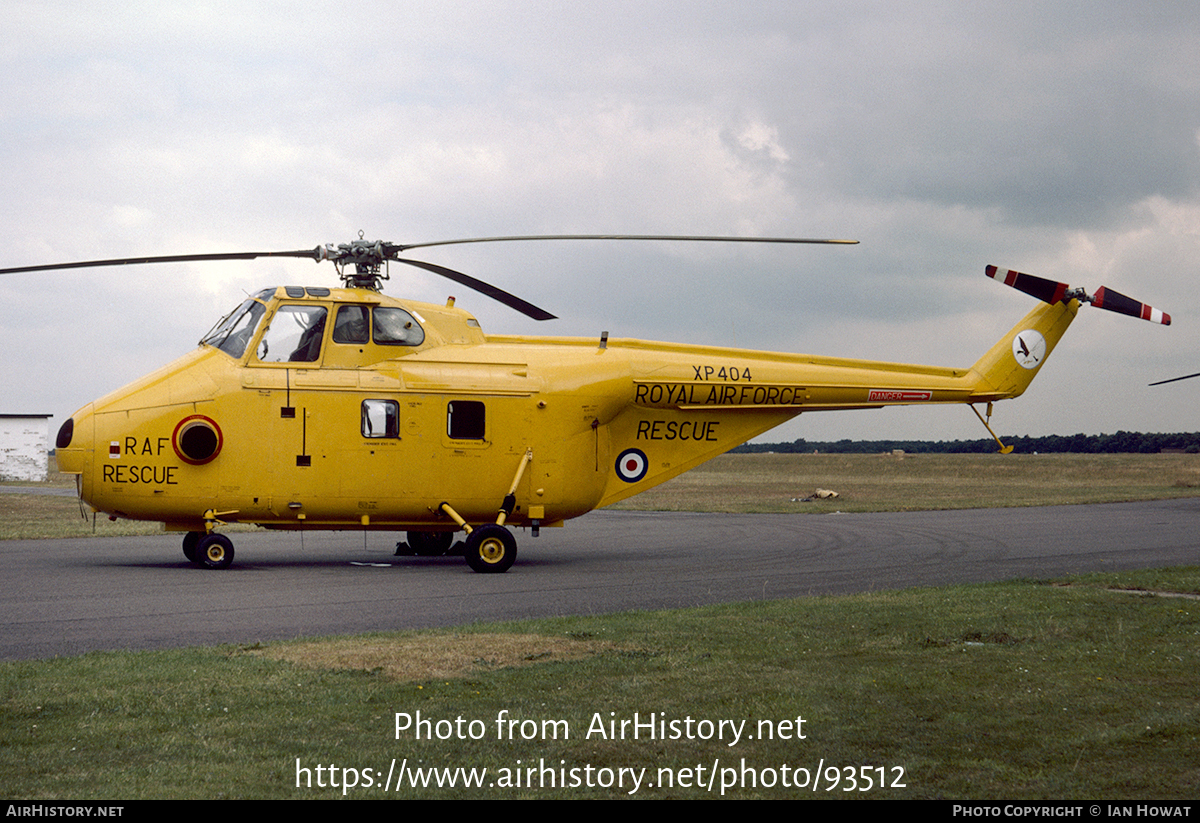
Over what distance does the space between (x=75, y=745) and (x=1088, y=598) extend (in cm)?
1103

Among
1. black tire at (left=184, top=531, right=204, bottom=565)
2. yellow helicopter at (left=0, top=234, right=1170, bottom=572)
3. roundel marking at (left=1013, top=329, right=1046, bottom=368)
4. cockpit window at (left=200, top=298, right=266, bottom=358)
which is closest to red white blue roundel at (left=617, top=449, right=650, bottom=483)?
yellow helicopter at (left=0, top=234, right=1170, bottom=572)

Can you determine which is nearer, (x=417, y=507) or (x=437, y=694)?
(x=437, y=694)

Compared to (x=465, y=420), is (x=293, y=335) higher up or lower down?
higher up

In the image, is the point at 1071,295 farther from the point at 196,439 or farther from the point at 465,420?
the point at 196,439

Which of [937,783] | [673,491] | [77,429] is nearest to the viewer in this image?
[937,783]

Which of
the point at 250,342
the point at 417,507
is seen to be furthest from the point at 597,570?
the point at 250,342

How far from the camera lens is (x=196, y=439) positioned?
55.1 feet

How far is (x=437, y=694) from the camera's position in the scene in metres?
7.62

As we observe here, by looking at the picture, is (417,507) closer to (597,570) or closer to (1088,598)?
(597,570)

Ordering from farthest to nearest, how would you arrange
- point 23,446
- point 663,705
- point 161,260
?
point 23,446, point 161,260, point 663,705

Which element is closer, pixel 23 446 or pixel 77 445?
pixel 77 445

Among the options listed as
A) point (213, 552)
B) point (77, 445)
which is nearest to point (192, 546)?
point (213, 552)

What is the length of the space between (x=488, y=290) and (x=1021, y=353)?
426 inches
